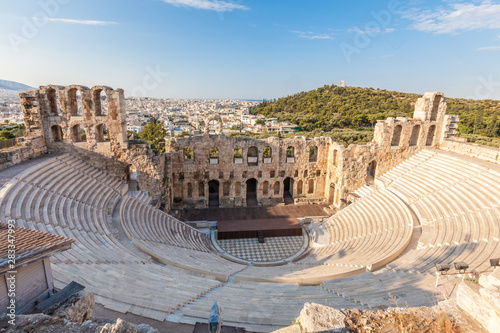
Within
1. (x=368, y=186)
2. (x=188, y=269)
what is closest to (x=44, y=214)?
(x=188, y=269)

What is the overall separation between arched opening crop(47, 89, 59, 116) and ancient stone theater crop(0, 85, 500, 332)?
0.26 ft

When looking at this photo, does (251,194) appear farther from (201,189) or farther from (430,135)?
(430,135)

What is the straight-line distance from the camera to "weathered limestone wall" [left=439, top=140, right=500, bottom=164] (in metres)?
16.5

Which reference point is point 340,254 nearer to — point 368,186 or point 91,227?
point 368,186

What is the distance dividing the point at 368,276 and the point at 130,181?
16309mm

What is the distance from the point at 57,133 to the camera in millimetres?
17703

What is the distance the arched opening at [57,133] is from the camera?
→ 17337 millimetres

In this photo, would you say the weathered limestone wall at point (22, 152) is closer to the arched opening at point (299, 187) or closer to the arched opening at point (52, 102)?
the arched opening at point (52, 102)

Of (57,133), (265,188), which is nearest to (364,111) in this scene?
(265,188)

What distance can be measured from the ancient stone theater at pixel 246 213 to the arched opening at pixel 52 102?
8 cm

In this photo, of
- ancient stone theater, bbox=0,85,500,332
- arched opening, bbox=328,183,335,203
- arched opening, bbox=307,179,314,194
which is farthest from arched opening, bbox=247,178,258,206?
arched opening, bbox=328,183,335,203

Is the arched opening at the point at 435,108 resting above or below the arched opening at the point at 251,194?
above

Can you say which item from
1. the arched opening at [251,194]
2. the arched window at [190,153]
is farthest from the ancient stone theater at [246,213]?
the arched window at [190,153]

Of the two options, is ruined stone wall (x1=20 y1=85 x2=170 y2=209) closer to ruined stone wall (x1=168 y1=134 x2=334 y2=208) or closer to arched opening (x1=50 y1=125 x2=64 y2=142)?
arched opening (x1=50 y1=125 x2=64 y2=142)
